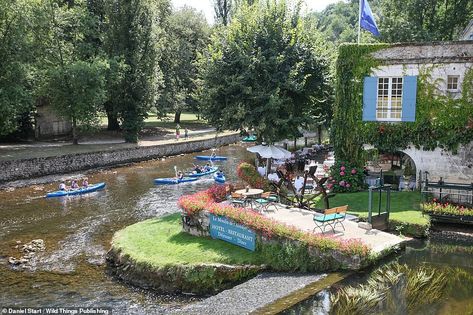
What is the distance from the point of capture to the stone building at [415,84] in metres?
22.7

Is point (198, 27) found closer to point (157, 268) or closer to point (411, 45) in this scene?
point (411, 45)

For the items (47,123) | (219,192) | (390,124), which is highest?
(390,124)

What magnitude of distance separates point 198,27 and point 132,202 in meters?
47.3

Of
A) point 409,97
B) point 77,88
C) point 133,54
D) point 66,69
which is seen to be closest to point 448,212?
point 409,97

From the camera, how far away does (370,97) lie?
24406 mm

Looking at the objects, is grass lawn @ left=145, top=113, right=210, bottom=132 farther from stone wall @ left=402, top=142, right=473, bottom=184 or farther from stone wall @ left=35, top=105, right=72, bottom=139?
stone wall @ left=402, top=142, right=473, bottom=184

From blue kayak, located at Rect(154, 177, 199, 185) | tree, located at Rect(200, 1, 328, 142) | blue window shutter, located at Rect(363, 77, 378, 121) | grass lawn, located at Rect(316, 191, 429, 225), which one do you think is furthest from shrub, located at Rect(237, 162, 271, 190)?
blue kayak, located at Rect(154, 177, 199, 185)

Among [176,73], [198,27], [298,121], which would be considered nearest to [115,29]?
[176,73]

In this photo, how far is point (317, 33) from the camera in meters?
30.2

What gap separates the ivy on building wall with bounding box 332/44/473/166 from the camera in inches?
893

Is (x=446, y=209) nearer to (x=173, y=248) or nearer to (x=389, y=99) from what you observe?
(x=389, y=99)

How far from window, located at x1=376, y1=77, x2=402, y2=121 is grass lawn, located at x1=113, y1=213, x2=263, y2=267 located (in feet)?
39.9

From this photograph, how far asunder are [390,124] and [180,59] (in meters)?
45.5

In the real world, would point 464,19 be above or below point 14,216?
above
